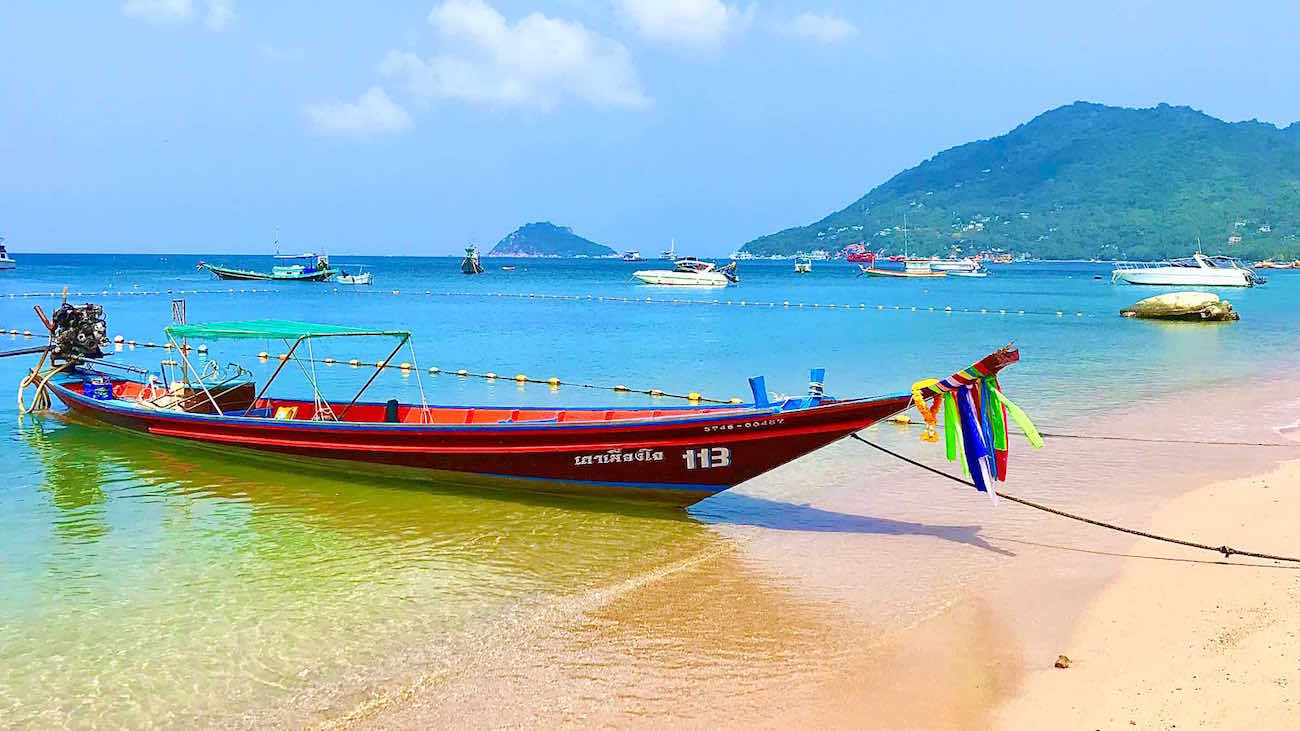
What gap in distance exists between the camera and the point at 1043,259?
193 m

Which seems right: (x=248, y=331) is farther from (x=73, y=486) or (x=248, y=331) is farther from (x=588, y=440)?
(x=588, y=440)

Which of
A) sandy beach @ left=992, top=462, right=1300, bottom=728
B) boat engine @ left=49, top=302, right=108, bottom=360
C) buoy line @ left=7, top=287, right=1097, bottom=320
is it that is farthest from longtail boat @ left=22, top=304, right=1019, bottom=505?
buoy line @ left=7, top=287, right=1097, bottom=320

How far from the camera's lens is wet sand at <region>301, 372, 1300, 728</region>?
643 centimetres

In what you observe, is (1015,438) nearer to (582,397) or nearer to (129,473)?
(582,397)

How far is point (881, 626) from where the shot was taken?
7.82m

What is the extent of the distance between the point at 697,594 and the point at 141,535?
654cm

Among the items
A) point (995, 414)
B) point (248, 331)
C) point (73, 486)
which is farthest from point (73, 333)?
point (995, 414)

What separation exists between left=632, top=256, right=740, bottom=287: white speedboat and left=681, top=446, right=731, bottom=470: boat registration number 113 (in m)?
71.9

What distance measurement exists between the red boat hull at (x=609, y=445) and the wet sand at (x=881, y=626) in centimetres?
87

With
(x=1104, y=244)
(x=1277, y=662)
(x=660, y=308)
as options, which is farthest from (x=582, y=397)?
(x=1104, y=244)

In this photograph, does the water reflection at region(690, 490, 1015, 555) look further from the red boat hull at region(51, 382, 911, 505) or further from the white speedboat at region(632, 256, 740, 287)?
the white speedboat at region(632, 256, 740, 287)

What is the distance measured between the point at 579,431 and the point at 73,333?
13.6 meters

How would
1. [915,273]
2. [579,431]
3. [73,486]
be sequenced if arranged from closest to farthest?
[579,431] < [73,486] < [915,273]

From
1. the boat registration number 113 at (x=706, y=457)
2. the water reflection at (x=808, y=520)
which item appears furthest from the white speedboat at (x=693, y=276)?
the boat registration number 113 at (x=706, y=457)
